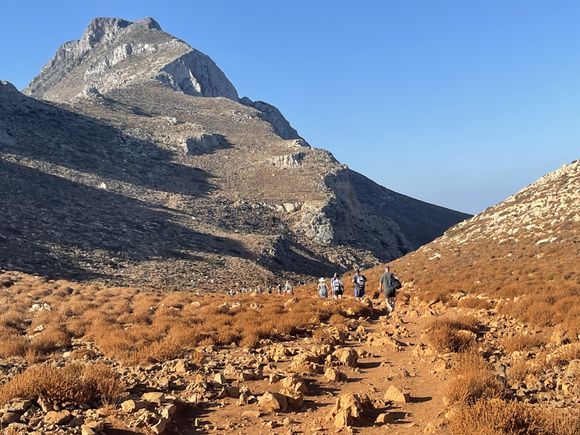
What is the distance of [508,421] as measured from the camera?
5668 mm

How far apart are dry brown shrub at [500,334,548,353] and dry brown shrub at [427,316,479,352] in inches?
31.9

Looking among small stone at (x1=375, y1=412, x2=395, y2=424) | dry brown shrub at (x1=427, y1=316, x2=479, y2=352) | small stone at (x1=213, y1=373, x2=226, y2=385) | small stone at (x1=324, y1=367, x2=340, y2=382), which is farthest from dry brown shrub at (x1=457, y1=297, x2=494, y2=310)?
small stone at (x1=213, y1=373, x2=226, y2=385)

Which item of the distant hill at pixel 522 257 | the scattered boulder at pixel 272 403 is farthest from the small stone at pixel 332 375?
the distant hill at pixel 522 257

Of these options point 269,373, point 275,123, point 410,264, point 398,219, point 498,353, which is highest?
point 275,123

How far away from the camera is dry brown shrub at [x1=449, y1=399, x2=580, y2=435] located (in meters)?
5.58

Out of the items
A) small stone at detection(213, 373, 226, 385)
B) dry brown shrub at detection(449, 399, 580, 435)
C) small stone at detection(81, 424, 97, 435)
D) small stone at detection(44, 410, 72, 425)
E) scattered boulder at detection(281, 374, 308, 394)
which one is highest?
dry brown shrub at detection(449, 399, 580, 435)

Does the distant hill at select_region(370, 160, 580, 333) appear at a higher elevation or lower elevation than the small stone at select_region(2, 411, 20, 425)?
higher

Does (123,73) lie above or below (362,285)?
above

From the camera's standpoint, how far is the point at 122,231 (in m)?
48.1

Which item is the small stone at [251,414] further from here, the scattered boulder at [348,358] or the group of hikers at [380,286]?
the group of hikers at [380,286]

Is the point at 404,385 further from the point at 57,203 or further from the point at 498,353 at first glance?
the point at 57,203

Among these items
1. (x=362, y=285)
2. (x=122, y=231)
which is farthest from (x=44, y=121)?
(x=362, y=285)

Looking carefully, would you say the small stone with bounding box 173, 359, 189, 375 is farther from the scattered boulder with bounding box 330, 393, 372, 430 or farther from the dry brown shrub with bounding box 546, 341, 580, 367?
the dry brown shrub with bounding box 546, 341, 580, 367

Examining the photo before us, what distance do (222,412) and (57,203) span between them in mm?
50161
